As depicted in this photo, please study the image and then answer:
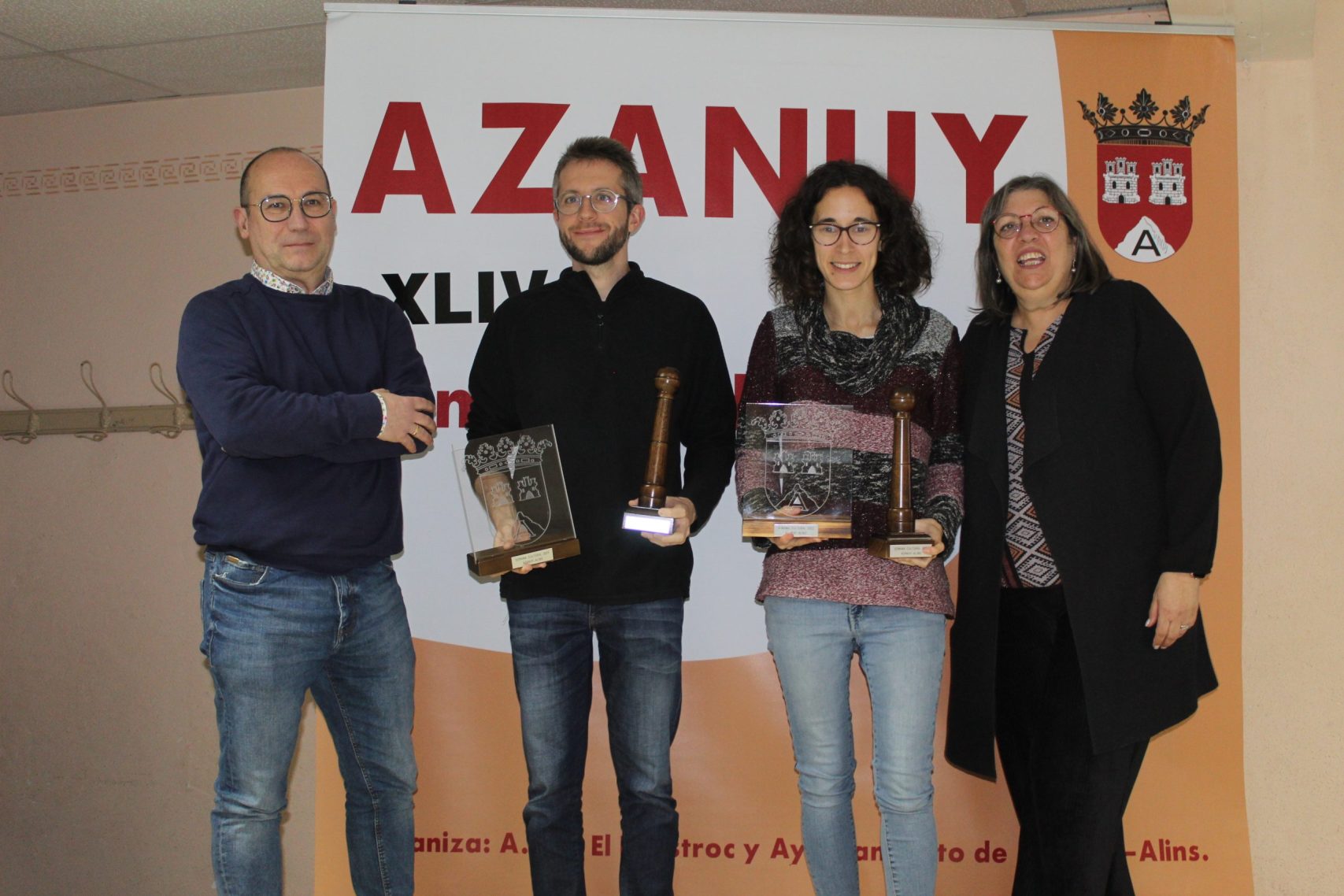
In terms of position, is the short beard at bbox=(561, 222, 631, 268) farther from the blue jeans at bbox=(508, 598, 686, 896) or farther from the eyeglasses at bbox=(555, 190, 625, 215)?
the blue jeans at bbox=(508, 598, 686, 896)

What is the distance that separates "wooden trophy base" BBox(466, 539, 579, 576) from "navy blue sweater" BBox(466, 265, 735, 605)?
0.07 metres

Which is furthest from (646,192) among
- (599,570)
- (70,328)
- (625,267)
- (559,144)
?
(70,328)

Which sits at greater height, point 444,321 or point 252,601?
point 444,321

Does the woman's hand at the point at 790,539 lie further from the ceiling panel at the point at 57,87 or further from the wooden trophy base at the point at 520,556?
the ceiling panel at the point at 57,87

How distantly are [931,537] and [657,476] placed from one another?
0.58m

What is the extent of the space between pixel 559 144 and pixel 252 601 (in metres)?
1.61

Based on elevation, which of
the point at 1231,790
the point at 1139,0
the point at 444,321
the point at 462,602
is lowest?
the point at 1231,790

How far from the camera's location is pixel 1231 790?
2887 mm

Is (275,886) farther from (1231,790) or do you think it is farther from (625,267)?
(1231,790)

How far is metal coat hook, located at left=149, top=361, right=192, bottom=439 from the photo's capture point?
13.3 ft

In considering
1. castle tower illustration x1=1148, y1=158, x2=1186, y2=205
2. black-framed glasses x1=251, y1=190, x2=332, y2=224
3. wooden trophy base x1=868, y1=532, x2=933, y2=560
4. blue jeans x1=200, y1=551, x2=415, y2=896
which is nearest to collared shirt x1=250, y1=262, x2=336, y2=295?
black-framed glasses x1=251, y1=190, x2=332, y2=224

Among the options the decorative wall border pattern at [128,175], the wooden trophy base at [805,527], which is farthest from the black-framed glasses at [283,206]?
the decorative wall border pattern at [128,175]

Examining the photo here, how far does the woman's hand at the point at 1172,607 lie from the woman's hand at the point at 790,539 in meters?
0.70

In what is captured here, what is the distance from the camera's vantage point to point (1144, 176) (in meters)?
2.99
